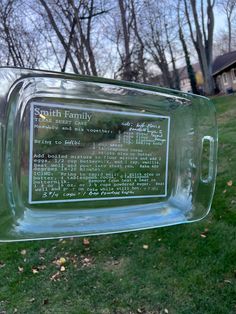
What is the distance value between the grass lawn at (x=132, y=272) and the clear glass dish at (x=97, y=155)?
48.3 inches

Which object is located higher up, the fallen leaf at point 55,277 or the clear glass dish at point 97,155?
the clear glass dish at point 97,155

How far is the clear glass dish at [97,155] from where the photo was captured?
147 centimetres

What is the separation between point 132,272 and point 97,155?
1.99m

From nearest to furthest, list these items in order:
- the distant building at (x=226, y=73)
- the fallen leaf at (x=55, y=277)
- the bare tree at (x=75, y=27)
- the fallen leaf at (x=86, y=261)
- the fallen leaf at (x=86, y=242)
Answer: the fallen leaf at (x=55, y=277), the fallen leaf at (x=86, y=261), the fallen leaf at (x=86, y=242), the bare tree at (x=75, y=27), the distant building at (x=226, y=73)

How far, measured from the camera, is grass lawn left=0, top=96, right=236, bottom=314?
9.34ft

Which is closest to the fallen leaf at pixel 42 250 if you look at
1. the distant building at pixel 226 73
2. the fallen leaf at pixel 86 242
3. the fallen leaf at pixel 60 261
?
Result: the fallen leaf at pixel 60 261

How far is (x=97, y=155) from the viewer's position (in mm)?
1613

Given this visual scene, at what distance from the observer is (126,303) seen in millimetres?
2873

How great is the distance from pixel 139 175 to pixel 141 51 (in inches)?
822

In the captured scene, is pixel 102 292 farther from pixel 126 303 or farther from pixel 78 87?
pixel 78 87

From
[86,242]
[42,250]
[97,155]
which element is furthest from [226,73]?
[97,155]

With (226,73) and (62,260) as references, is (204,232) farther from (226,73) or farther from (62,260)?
(226,73)

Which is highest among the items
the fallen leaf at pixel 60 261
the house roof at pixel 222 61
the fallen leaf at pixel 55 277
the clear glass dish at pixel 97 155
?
the house roof at pixel 222 61

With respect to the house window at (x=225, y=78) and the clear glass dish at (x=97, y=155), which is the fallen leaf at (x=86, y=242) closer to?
the clear glass dish at (x=97, y=155)
